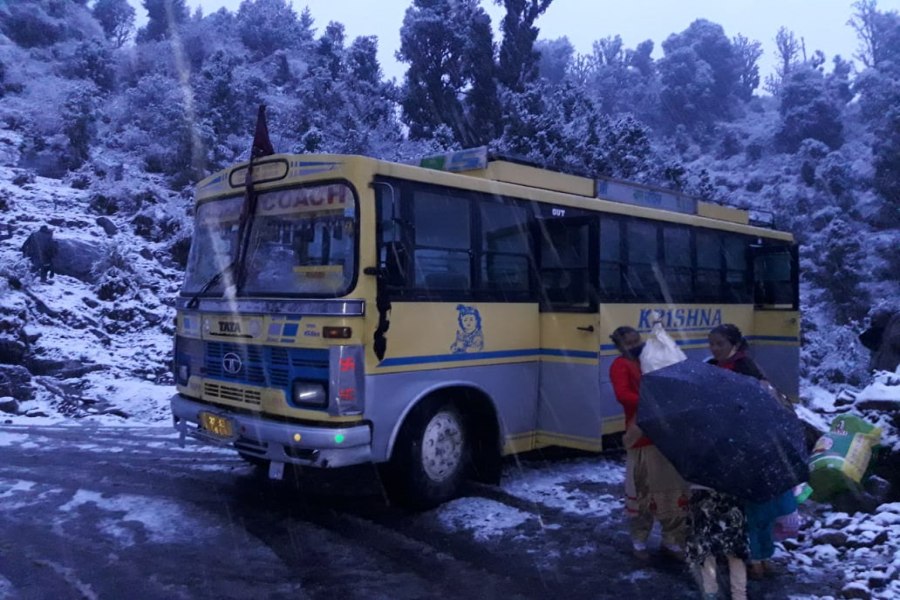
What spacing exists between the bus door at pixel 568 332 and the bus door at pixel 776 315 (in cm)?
485

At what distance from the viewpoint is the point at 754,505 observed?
4.66 metres

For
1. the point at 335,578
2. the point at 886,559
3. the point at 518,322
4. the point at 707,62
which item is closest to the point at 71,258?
the point at 518,322

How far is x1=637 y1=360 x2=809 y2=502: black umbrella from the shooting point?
4191mm

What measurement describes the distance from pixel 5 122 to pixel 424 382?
992 inches

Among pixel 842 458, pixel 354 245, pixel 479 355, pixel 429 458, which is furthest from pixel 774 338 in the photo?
pixel 354 245

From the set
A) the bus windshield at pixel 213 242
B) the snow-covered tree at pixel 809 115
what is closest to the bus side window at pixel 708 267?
the bus windshield at pixel 213 242

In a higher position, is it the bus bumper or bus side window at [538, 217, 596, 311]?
bus side window at [538, 217, 596, 311]

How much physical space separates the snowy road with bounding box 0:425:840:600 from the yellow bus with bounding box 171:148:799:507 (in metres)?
0.52

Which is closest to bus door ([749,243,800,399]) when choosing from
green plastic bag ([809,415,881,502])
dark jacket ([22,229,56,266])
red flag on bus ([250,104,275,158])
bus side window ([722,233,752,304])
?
bus side window ([722,233,752,304])

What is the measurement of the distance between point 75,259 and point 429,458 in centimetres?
1403

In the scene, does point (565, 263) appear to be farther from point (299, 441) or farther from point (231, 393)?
point (231, 393)

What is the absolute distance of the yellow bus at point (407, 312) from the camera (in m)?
6.22

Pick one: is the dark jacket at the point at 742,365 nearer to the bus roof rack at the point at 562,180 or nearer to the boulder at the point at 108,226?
the bus roof rack at the point at 562,180

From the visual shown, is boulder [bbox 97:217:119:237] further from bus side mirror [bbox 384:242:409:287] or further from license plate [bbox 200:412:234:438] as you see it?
bus side mirror [bbox 384:242:409:287]
